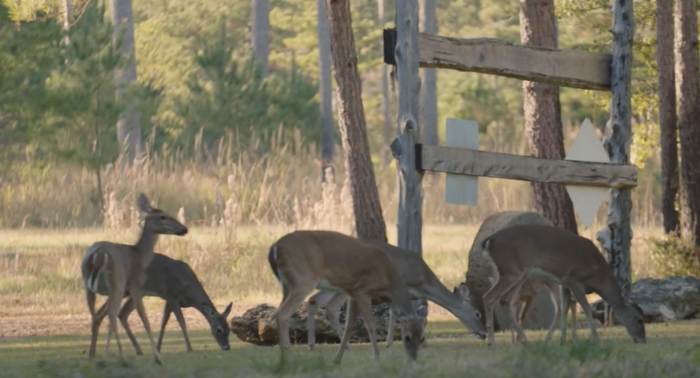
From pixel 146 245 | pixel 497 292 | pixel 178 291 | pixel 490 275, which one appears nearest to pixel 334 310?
pixel 178 291

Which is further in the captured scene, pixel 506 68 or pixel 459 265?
pixel 459 265

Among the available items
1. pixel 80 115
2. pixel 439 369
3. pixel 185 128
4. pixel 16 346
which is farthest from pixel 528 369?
pixel 185 128

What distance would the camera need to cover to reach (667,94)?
21.6m

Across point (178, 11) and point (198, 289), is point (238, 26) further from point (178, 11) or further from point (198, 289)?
point (198, 289)

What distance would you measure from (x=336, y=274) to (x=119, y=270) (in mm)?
1964

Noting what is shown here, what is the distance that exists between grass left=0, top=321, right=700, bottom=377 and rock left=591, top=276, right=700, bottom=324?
2492 mm

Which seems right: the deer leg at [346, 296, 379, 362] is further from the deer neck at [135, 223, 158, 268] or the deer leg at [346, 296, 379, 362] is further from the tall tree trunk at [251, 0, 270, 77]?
the tall tree trunk at [251, 0, 270, 77]

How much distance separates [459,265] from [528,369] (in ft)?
48.9

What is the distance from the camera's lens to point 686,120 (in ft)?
67.8

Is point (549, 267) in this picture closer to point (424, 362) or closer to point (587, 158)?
point (587, 158)

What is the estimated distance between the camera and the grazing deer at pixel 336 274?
435 inches

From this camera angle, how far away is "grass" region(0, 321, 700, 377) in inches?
365

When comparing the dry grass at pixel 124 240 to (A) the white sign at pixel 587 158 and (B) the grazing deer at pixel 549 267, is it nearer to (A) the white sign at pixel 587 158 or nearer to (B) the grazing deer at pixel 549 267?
(A) the white sign at pixel 587 158

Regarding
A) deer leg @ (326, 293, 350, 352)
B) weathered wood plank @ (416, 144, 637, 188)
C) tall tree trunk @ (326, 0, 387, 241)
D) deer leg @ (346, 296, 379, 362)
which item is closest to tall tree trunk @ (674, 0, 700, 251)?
tall tree trunk @ (326, 0, 387, 241)
